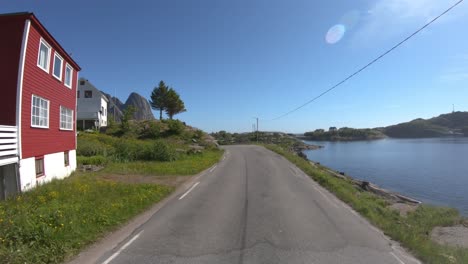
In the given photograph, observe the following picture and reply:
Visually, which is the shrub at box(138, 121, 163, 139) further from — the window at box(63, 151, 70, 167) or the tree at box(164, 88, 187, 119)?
the window at box(63, 151, 70, 167)

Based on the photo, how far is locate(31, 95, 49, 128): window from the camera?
45.1 feet

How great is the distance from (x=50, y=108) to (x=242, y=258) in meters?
13.8

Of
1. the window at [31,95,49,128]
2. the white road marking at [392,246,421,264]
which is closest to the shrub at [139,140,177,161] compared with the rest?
the window at [31,95,49,128]

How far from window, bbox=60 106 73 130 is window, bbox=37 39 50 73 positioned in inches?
128

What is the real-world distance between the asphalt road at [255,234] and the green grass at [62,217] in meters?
0.84

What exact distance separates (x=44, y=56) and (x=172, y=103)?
170 feet

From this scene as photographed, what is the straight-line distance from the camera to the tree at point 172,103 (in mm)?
66000

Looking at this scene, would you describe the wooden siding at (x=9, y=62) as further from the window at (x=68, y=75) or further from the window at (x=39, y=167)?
the window at (x=68, y=75)

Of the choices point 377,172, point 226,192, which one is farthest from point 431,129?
point 226,192

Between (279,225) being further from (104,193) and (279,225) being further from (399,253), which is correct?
(104,193)

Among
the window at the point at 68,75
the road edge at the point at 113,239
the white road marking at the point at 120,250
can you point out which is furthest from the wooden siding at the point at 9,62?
the white road marking at the point at 120,250

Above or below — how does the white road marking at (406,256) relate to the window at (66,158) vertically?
below

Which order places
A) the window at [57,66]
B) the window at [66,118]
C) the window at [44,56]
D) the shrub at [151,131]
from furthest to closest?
the shrub at [151,131] → the window at [66,118] → the window at [57,66] → the window at [44,56]

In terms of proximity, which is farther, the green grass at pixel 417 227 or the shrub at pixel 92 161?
the shrub at pixel 92 161
